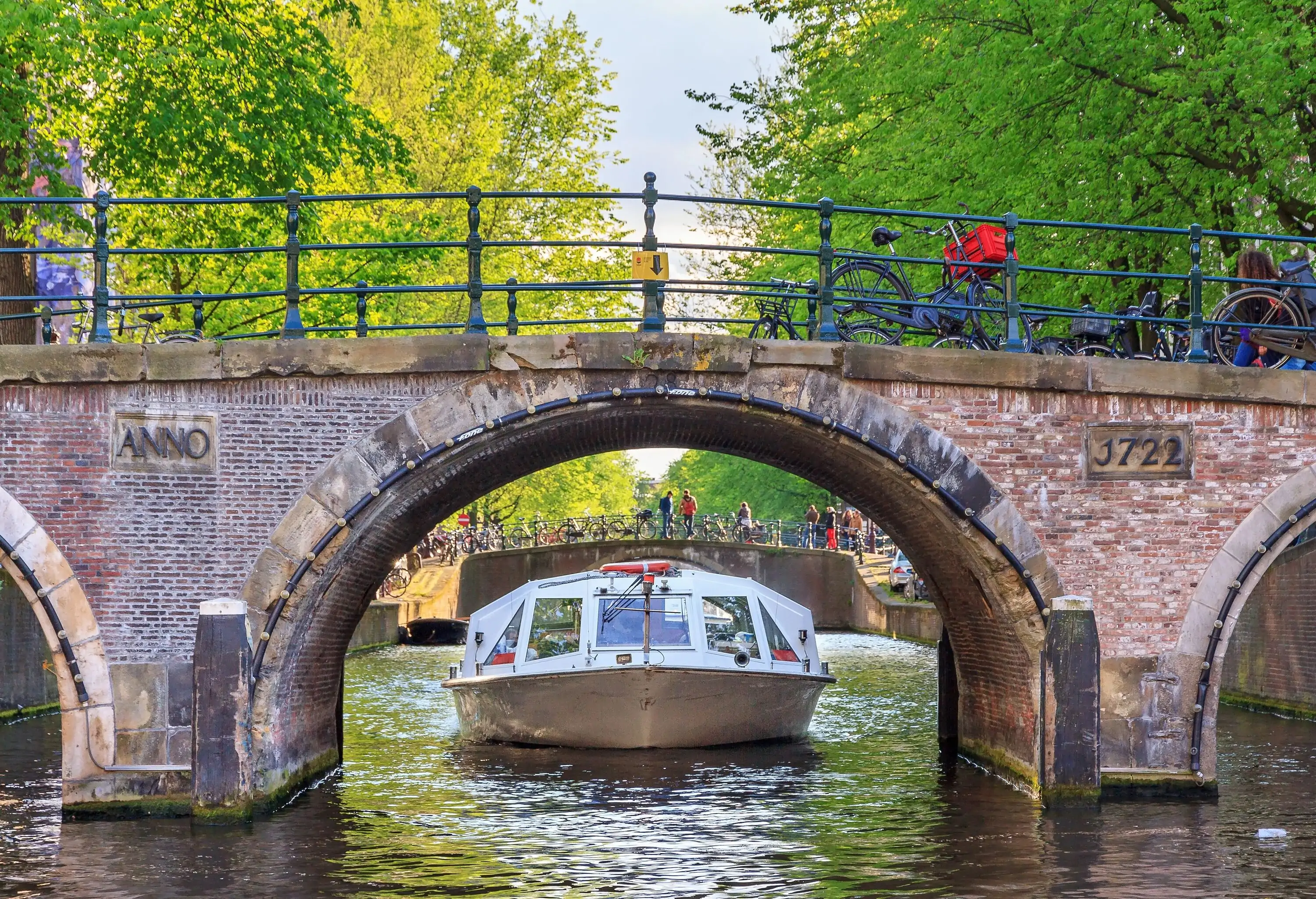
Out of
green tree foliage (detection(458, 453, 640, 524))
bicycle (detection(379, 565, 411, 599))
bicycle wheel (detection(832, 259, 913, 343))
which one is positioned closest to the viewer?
bicycle wheel (detection(832, 259, 913, 343))

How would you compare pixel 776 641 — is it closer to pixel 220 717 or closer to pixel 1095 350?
pixel 1095 350

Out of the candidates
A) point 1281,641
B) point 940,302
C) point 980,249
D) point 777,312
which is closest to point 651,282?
point 777,312

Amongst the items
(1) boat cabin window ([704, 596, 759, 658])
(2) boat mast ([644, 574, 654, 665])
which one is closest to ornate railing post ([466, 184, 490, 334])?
(2) boat mast ([644, 574, 654, 665])

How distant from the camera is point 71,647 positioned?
11898 mm

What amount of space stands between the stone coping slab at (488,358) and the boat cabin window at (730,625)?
5.76m

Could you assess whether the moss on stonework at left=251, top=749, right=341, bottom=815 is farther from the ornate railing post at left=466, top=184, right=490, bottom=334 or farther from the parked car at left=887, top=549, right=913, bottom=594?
the parked car at left=887, top=549, right=913, bottom=594

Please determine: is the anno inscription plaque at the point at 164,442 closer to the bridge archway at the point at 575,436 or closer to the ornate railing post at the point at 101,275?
the ornate railing post at the point at 101,275

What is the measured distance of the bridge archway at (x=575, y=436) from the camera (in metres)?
12.0

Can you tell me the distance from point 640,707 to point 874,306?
5.11 meters

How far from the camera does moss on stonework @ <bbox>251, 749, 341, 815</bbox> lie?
1212cm

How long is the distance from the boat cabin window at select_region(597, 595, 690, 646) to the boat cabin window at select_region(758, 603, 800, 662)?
109cm

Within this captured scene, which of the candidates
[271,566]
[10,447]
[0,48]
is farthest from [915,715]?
[0,48]

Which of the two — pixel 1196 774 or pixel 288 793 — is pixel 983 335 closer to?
pixel 1196 774

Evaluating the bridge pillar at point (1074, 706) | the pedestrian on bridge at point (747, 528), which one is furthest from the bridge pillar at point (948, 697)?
the pedestrian on bridge at point (747, 528)
